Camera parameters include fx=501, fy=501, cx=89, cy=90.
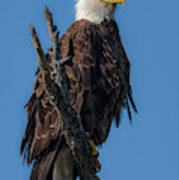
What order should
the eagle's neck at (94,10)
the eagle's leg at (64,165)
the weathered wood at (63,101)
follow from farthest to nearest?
the eagle's neck at (94,10)
the eagle's leg at (64,165)
the weathered wood at (63,101)

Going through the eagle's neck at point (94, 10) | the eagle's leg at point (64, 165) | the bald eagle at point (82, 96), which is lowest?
the eagle's leg at point (64, 165)

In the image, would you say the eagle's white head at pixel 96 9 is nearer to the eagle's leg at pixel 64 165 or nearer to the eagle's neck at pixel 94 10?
the eagle's neck at pixel 94 10

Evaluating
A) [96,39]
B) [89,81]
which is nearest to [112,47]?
[96,39]

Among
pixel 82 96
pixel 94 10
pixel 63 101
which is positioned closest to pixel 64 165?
pixel 82 96

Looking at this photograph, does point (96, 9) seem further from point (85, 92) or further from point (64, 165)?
point (64, 165)

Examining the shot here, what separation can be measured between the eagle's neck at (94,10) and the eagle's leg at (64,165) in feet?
6.30

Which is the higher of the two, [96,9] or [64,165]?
[96,9]

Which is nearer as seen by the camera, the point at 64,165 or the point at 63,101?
the point at 63,101

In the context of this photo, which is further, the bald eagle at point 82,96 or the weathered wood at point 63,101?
the bald eagle at point 82,96

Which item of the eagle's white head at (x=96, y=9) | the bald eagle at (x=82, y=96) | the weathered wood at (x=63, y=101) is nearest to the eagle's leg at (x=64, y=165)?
the bald eagle at (x=82, y=96)

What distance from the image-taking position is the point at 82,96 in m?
5.90

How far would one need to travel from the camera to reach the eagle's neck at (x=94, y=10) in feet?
22.1

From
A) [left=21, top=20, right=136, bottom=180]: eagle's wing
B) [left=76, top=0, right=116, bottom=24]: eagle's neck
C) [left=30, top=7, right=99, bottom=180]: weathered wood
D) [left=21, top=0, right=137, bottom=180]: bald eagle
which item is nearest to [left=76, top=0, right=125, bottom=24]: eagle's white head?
[left=76, top=0, right=116, bottom=24]: eagle's neck

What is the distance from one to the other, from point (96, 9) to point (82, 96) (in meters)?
1.52
